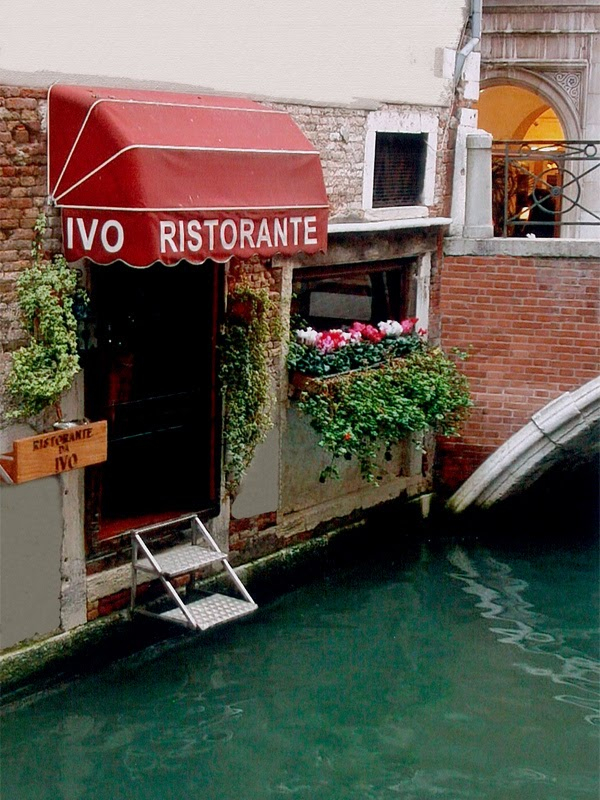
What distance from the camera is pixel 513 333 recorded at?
880 cm

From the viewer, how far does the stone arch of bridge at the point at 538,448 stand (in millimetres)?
8594

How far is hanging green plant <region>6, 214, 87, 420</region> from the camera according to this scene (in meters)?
5.88

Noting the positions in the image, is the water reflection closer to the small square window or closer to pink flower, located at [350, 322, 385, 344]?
pink flower, located at [350, 322, 385, 344]

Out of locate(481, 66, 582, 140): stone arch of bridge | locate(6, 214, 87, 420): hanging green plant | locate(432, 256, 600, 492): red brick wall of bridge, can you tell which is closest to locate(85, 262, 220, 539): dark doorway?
locate(6, 214, 87, 420): hanging green plant

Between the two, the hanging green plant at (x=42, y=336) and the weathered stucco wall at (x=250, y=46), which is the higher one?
the weathered stucco wall at (x=250, y=46)

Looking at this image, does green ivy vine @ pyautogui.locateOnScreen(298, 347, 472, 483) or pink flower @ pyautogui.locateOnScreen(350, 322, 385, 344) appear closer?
green ivy vine @ pyautogui.locateOnScreen(298, 347, 472, 483)

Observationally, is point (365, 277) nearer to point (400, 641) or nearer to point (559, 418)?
point (559, 418)

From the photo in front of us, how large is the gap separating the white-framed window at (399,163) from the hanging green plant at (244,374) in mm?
1394

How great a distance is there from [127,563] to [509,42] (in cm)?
652

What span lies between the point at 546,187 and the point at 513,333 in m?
1.23

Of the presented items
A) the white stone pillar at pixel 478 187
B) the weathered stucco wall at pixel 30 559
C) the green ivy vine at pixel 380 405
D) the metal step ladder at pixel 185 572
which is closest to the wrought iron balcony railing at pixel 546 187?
the white stone pillar at pixel 478 187

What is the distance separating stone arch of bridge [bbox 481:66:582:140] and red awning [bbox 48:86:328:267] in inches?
210

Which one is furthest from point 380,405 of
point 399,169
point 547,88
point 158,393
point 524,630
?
point 547,88

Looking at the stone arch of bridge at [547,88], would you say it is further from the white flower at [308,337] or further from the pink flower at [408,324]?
the white flower at [308,337]
